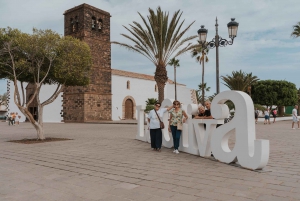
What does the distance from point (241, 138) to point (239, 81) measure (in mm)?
30172

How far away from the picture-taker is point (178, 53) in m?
18.1

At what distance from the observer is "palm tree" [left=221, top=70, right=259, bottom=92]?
112ft

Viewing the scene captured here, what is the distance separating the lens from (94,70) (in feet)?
94.1

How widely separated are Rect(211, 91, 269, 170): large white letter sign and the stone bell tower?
2269 cm

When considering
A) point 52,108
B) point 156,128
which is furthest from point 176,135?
point 52,108

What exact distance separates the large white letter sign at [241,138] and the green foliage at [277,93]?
3169cm

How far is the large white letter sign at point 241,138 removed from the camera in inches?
206

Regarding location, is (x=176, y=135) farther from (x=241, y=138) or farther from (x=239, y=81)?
(x=239, y=81)

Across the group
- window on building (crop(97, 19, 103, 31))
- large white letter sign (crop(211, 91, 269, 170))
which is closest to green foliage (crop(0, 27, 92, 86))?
large white letter sign (crop(211, 91, 269, 170))

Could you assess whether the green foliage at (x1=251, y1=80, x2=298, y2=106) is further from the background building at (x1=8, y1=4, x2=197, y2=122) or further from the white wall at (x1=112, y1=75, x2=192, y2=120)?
the background building at (x1=8, y1=4, x2=197, y2=122)

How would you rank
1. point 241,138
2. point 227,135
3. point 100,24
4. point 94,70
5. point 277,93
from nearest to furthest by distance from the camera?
point 241,138
point 227,135
point 94,70
point 100,24
point 277,93

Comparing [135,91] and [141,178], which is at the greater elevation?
[135,91]

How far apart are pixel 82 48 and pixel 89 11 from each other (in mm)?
18796

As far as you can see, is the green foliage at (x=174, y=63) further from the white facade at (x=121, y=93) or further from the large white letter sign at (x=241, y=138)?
the large white letter sign at (x=241, y=138)
